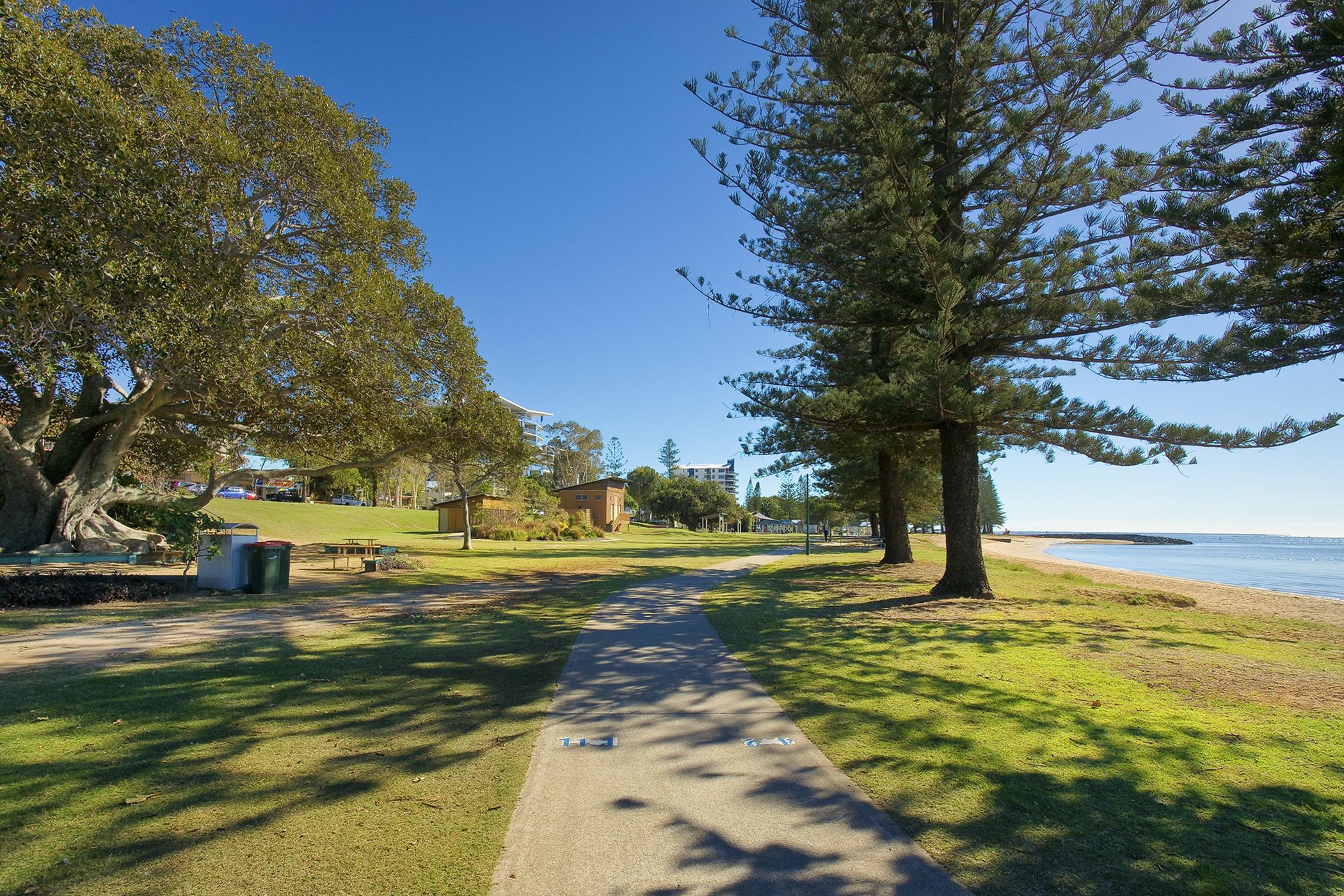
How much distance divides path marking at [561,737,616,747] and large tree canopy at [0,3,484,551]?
11.1 metres

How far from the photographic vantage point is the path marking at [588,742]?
4.46 metres

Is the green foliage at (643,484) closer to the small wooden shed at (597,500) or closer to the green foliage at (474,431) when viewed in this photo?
the small wooden shed at (597,500)

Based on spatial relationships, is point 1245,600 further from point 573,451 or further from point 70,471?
point 573,451

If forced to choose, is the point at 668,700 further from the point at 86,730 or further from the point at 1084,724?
the point at 86,730

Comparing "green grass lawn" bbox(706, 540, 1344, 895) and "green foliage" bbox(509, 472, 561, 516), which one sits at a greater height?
"green foliage" bbox(509, 472, 561, 516)

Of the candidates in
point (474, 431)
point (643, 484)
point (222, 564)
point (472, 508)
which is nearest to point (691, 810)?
point (222, 564)

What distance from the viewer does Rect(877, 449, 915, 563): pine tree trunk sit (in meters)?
18.4

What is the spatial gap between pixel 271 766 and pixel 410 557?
1850cm

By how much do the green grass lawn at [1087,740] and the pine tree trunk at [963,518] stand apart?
6.94ft

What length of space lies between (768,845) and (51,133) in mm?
14898

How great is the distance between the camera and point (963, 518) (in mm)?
11398

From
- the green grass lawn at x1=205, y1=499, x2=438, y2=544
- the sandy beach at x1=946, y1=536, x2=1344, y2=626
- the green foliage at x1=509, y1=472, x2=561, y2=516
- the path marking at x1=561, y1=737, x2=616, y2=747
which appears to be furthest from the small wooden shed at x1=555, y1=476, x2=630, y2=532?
the path marking at x1=561, y1=737, x2=616, y2=747

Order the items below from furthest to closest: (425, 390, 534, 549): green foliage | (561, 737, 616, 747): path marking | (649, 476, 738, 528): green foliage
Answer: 1. (649, 476, 738, 528): green foliage
2. (425, 390, 534, 549): green foliage
3. (561, 737, 616, 747): path marking

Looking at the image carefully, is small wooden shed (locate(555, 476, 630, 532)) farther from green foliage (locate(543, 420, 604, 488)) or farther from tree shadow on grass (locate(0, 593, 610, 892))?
tree shadow on grass (locate(0, 593, 610, 892))
